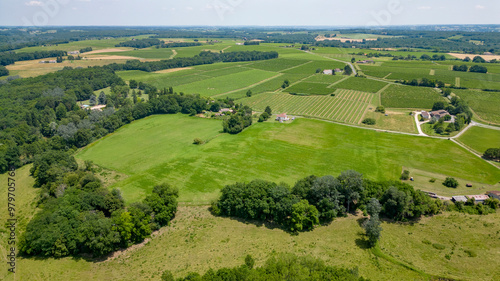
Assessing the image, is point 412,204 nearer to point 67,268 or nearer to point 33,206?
point 67,268

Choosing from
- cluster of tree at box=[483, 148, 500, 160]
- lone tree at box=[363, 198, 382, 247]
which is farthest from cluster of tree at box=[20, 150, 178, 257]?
cluster of tree at box=[483, 148, 500, 160]

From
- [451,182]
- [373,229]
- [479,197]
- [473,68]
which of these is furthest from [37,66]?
[473,68]

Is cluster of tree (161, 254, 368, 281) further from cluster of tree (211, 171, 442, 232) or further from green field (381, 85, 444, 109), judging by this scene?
green field (381, 85, 444, 109)

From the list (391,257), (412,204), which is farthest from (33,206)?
(412,204)

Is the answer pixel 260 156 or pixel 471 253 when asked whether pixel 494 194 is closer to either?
pixel 471 253

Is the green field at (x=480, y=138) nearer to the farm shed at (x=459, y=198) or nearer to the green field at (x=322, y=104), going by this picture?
the farm shed at (x=459, y=198)

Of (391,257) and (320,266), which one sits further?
(391,257)

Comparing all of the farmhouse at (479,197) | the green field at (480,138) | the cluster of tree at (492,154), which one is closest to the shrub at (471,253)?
the farmhouse at (479,197)
